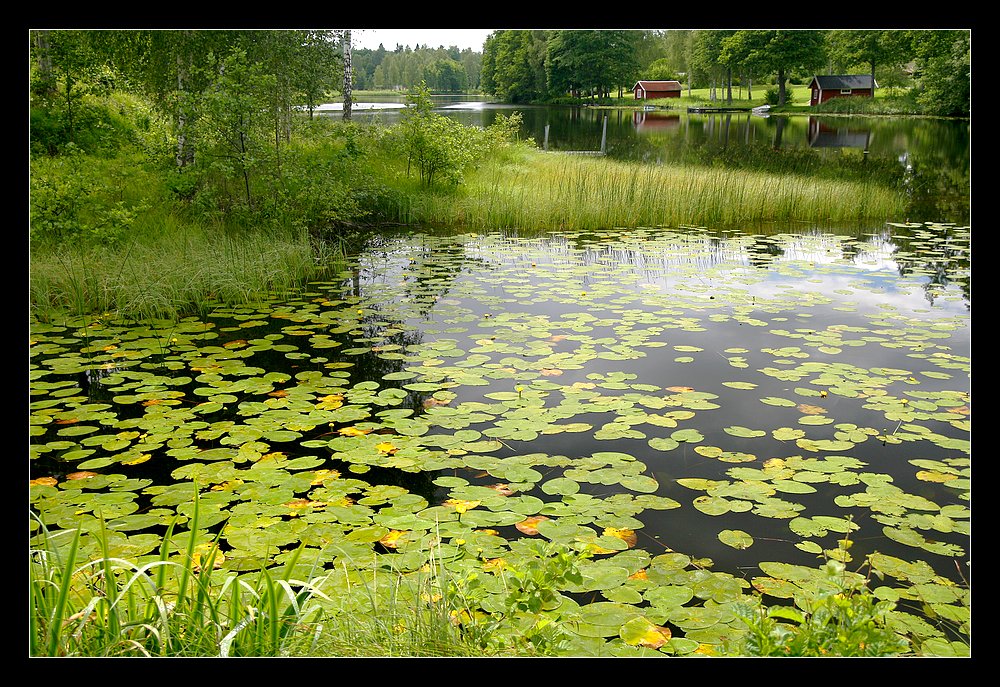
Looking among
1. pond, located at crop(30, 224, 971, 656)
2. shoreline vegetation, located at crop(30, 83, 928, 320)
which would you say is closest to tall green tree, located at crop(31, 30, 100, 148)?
shoreline vegetation, located at crop(30, 83, 928, 320)

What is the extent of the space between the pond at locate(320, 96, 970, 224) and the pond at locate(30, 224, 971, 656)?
4823 mm

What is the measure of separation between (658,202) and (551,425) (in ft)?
23.6

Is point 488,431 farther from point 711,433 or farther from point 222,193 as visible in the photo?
point 222,193

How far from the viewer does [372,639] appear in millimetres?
1883

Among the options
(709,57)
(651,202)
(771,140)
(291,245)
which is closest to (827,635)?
(291,245)

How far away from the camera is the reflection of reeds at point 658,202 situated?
9789 millimetres

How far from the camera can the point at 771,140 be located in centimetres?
1972

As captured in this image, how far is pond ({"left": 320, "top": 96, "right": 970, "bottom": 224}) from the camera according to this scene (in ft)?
37.3

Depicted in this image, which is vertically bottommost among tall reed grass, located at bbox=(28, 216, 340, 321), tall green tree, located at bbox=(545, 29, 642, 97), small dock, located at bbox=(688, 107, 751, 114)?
tall reed grass, located at bbox=(28, 216, 340, 321)

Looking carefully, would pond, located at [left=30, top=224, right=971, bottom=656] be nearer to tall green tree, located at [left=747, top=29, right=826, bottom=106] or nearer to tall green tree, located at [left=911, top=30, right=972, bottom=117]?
tall green tree, located at [left=911, top=30, right=972, bottom=117]

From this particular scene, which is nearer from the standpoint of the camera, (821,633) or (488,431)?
(821,633)
